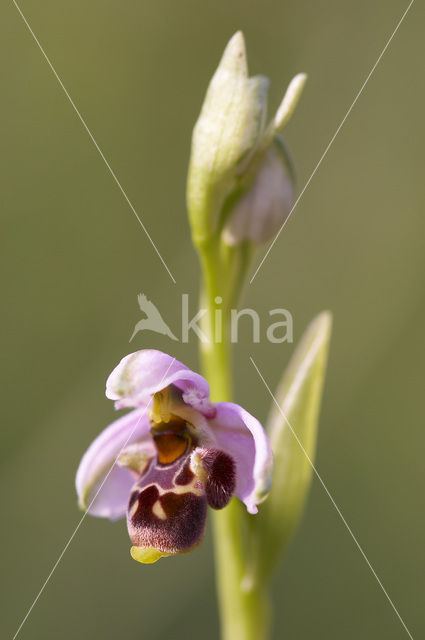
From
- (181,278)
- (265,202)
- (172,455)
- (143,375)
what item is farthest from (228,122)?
(181,278)

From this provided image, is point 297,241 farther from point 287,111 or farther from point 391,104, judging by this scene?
point 287,111

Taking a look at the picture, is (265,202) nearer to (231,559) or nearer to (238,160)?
(238,160)

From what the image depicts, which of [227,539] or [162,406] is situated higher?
[162,406]

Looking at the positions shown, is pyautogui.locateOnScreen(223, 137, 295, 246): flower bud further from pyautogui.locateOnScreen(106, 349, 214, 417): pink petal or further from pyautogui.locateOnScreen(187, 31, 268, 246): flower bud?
pyautogui.locateOnScreen(106, 349, 214, 417): pink petal

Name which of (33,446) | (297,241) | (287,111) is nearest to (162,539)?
(287,111)

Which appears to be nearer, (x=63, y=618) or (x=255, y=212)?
(x=255, y=212)

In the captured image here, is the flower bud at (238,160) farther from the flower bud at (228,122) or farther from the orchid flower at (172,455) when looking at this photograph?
the orchid flower at (172,455)
